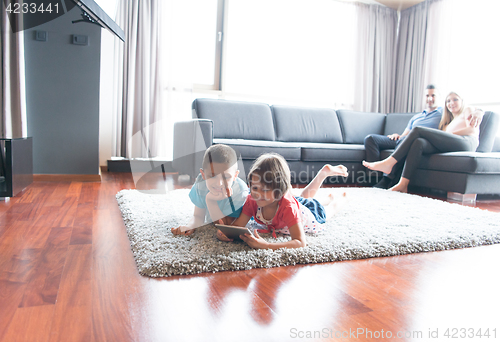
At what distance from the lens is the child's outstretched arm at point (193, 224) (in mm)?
1357

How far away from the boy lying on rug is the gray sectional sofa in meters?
1.03

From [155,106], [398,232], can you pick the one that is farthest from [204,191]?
[155,106]

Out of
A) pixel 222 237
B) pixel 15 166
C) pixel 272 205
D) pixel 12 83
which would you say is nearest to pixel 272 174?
pixel 272 205

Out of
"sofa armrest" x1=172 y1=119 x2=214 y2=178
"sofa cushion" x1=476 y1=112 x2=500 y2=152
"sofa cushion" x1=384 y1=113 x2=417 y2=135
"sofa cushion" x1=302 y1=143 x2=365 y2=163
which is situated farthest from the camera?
"sofa cushion" x1=384 y1=113 x2=417 y2=135

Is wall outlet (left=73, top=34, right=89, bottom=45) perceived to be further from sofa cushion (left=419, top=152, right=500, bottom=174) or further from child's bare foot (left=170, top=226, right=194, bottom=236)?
sofa cushion (left=419, top=152, right=500, bottom=174)

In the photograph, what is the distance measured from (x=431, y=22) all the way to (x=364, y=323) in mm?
4776

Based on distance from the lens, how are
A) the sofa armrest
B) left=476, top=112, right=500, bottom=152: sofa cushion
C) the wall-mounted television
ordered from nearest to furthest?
the wall-mounted television < the sofa armrest < left=476, top=112, right=500, bottom=152: sofa cushion

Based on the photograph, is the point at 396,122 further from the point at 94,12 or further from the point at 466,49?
the point at 94,12

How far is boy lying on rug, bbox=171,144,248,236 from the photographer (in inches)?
49.4

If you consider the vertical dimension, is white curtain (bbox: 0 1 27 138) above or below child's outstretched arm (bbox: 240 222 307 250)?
above

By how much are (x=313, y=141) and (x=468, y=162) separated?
1.60m

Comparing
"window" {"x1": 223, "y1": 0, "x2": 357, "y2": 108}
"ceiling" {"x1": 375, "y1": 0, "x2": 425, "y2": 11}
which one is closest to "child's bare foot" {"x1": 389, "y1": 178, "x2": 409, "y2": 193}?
"window" {"x1": 223, "y1": 0, "x2": 357, "y2": 108}

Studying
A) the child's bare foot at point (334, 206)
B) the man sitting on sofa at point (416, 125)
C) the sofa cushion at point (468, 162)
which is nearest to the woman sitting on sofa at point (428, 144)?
the sofa cushion at point (468, 162)

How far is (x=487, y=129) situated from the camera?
3066 millimetres
